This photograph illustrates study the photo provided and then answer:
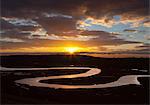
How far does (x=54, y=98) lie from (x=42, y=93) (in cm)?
157

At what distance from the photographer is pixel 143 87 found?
19.7 metres

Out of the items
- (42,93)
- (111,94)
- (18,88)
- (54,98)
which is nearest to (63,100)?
(54,98)

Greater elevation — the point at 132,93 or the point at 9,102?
the point at 9,102

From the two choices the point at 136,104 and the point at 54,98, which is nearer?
the point at 136,104

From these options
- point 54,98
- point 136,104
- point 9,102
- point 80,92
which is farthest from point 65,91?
point 9,102

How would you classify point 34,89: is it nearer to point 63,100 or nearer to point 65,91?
point 65,91

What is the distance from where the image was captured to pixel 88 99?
15.3 metres

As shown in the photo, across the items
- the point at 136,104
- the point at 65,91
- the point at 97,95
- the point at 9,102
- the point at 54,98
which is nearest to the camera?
the point at 9,102

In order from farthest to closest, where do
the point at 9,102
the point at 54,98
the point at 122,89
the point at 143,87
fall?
1. the point at 143,87
2. the point at 122,89
3. the point at 54,98
4. the point at 9,102

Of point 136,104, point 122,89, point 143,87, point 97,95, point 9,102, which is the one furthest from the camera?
point 143,87

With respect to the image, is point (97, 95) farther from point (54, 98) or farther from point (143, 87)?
point (143, 87)

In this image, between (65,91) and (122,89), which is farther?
(122,89)

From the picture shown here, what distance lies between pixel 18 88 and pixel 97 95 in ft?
A: 18.8

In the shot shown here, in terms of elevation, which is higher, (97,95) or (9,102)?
(9,102)
